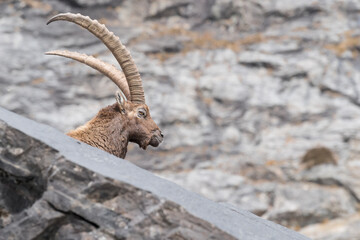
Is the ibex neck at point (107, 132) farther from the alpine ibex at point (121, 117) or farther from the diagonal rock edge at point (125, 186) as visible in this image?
the diagonal rock edge at point (125, 186)

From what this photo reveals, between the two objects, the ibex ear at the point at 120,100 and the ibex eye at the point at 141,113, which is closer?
the ibex ear at the point at 120,100

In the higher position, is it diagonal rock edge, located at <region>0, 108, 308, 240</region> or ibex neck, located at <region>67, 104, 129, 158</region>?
diagonal rock edge, located at <region>0, 108, 308, 240</region>

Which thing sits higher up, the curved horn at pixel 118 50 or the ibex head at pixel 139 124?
the curved horn at pixel 118 50

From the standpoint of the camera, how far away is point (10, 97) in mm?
18891

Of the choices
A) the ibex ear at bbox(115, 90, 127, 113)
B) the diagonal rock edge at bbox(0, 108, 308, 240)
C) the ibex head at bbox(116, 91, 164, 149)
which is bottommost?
the ibex head at bbox(116, 91, 164, 149)

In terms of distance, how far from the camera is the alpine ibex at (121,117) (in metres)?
8.13

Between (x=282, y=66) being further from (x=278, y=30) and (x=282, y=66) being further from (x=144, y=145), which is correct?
(x=144, y=145)

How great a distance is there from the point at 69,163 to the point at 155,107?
15716 millimetres

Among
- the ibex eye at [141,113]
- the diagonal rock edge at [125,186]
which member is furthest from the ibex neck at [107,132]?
the diagonal rock edge at [125,186]

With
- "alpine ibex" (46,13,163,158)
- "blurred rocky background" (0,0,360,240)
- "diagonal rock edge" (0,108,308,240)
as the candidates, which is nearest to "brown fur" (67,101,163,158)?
"alpine ibex" (46,13,163,158)

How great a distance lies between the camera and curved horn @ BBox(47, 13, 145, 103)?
7.64 m

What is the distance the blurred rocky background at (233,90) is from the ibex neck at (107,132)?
10.1 m

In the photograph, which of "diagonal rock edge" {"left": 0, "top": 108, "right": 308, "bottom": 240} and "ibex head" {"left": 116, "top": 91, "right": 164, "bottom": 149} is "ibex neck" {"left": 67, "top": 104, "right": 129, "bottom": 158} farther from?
"diagonal rock edge" {"left": 0, "top": 108, "right": 308, "bottom": 240}

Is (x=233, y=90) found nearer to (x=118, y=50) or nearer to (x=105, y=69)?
(x=105, y=69)
